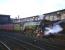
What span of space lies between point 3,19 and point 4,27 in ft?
26.2

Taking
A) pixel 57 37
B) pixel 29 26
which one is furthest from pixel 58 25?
pixel 29 26

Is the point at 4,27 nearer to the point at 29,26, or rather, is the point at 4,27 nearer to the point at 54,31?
the point at 29,26

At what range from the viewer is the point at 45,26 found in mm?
25875

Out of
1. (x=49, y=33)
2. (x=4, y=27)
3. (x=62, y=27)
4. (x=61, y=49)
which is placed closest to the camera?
(x=61, y=49)

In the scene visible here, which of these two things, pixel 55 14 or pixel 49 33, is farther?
pixel 55 14

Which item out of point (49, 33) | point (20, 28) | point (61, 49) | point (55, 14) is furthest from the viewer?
point (20, 28)

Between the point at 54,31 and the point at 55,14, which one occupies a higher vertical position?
the point at 55,14

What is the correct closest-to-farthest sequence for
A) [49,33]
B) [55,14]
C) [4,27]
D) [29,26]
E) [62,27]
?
[62,27] → [49,33] → [55,14] → [29,26] → [4,27]

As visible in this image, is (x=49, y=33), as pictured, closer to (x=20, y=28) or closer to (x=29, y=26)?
(x=29, y=26)

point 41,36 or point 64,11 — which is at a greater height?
point 64,11

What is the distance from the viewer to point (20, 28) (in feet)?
150

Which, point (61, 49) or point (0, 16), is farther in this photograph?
point (0, 16)

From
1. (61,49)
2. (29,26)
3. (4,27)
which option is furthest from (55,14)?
(4,27)

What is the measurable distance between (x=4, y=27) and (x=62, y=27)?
118ft
